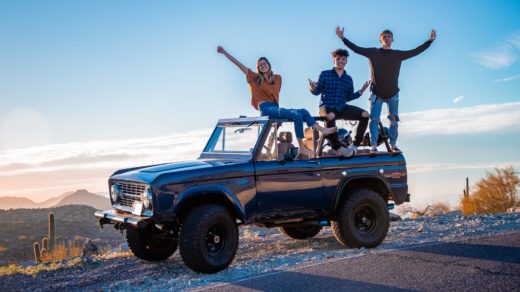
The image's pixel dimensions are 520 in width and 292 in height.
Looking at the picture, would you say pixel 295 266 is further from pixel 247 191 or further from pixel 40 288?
pixel 40 288

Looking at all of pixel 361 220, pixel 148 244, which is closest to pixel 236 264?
pixel 148 244

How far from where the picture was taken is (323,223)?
28.4 ft

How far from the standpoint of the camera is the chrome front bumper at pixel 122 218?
22.9ft

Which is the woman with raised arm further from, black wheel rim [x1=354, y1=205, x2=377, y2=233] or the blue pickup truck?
black wheel rim [x1=354, y1=205, x2=377, y2=233]

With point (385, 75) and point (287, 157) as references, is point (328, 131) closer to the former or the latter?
point (287, 157)

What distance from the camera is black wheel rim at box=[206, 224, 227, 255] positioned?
24.1 feet

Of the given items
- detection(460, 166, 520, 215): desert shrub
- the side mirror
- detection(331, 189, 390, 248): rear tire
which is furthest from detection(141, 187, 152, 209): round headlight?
detection(460, 166, 520, 215): desert shrub

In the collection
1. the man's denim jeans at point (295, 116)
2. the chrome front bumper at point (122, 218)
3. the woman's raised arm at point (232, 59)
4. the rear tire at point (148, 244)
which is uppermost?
the woman's raised arm at point (232, 59)

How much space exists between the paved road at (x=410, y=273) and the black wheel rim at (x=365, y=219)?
97 centimetres

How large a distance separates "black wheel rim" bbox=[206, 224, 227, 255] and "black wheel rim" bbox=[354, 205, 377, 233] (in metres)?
2.71

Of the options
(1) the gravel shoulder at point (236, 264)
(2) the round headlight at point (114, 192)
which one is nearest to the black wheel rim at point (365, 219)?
(1) the gravel shoulder at point (236, 264)

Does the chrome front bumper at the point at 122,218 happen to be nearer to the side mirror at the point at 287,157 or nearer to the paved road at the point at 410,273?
the paved road at the point at 410,273

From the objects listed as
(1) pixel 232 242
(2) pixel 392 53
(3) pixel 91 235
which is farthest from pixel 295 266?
(3) pixel 91 235

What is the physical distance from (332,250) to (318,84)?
2.90 meters
